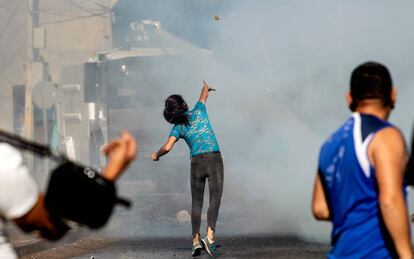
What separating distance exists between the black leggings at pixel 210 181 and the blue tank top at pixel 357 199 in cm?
450

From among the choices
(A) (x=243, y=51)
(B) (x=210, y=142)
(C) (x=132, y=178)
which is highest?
(A) (x=243, y=51)

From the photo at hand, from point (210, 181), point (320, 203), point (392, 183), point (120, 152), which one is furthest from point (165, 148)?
point (120, 152)

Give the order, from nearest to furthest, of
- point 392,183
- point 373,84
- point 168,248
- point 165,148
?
point 392,183, point 373,84, point 165,148, point 168,248

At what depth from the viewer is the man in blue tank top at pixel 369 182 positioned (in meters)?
3.09

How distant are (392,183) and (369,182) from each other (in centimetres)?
10

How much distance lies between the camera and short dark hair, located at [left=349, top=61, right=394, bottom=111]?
10.8 ft

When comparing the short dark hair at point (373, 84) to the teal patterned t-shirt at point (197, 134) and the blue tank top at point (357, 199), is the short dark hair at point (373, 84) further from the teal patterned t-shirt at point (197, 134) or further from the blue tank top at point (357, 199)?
the teal patterned t-shirt at point (197, 134)

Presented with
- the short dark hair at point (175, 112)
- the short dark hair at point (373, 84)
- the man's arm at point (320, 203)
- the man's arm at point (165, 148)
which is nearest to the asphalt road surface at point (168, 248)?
the man's arm at point (165, 148)

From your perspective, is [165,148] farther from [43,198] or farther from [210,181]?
[43,198]

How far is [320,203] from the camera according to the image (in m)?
3.36

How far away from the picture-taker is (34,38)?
20.6 metres

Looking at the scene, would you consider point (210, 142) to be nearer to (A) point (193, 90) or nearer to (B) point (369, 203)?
(B) point (369, 203)

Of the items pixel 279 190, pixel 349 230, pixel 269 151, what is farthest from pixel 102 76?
pixel 349 230

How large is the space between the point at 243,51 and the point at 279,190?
3173 millimetres
